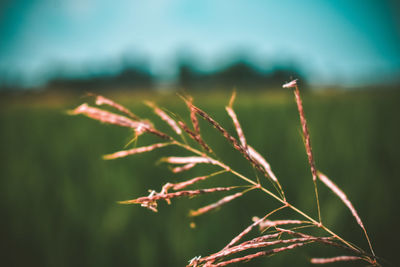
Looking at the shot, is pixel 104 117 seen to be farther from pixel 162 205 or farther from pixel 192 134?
pixel 162 205

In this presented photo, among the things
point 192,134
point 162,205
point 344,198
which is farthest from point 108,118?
point 162,205

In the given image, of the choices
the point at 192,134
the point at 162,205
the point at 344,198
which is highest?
the point at 192,134

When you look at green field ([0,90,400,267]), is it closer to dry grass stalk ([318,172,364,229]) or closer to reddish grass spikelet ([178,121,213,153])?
dry grass stalk ([318,172,364,229])

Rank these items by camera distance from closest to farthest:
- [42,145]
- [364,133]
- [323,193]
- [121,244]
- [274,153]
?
1. [121,244]
2. [323,193]
3. [274,153]
4. [364,133]
5. [42,145]

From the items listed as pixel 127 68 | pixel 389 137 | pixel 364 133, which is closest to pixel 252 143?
pixel 364 133

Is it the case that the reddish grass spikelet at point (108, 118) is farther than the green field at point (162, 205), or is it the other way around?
the green field at point (162, 205)

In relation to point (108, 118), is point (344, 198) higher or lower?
lower

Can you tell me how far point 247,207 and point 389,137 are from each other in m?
2.59

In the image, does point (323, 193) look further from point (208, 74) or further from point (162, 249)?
point (208, 74)

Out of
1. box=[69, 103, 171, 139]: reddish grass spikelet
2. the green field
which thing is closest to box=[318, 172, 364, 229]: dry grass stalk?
box=[69, 103, 171, 139]: reddish grass spikelet

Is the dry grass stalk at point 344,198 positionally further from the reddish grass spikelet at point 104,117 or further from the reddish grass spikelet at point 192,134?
the reddish grass spikelet at point 104,117

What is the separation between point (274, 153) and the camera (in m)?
3.42

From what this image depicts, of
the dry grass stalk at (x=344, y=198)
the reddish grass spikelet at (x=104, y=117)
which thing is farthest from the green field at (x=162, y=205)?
the reddish grass spikelet at (x=104, y=117)

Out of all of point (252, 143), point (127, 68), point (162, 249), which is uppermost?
point (127, 68)
